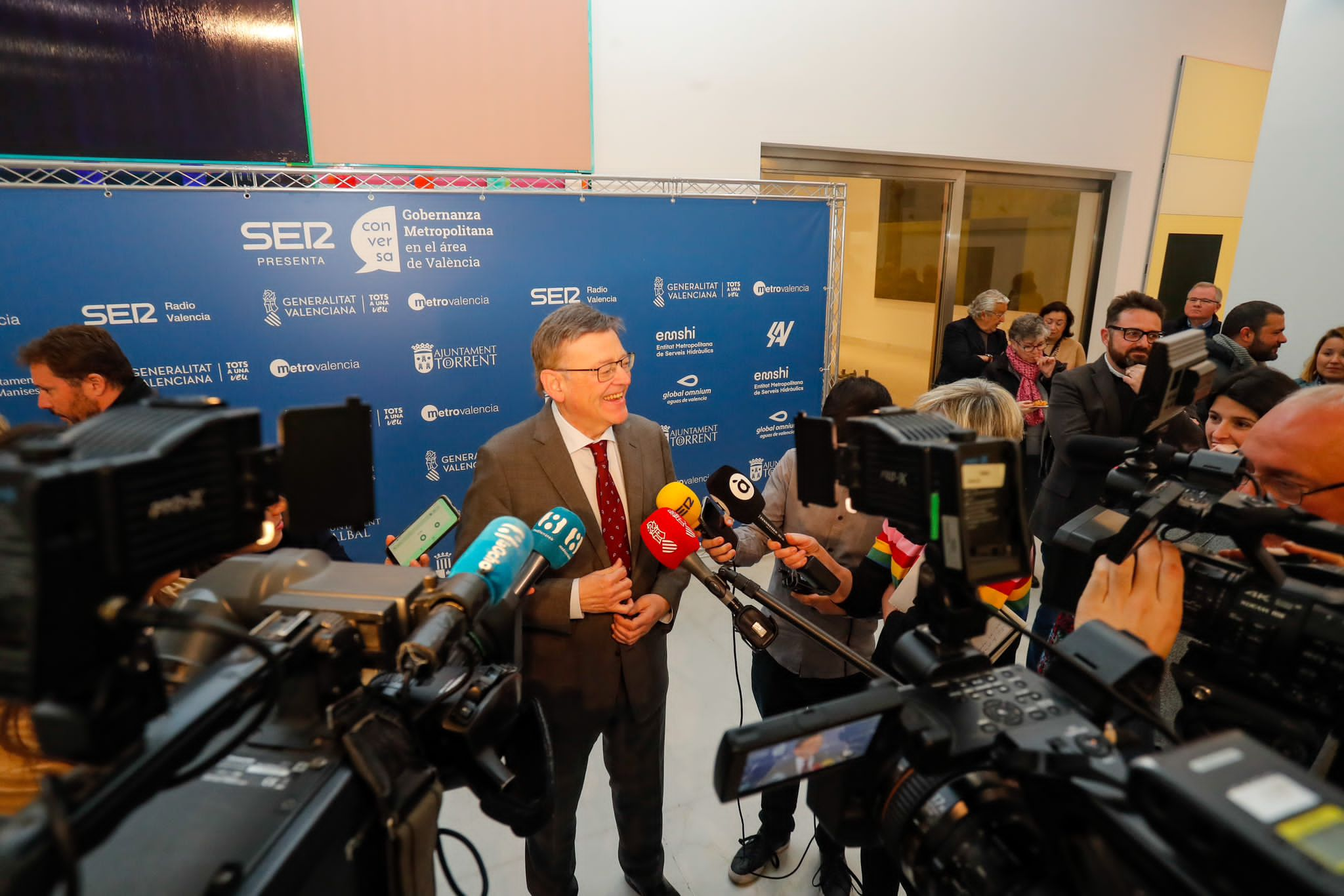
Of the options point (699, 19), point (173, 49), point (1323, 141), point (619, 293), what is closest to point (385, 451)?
point (619, 293)

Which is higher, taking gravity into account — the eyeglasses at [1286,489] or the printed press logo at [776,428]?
the eyeglasses at [1286,489]

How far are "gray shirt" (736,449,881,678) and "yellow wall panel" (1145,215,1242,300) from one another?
5460mm

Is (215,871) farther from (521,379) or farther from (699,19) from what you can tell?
(699,19)

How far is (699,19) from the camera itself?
3.56 meters

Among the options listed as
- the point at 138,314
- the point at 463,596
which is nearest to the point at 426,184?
the point at 138,314

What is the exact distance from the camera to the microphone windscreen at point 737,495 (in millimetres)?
1495

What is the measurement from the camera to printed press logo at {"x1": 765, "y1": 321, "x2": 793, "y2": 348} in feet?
12.6

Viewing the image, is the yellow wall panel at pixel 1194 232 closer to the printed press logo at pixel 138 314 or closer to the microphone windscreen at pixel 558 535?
the microphone windscreen at pixel 558 535

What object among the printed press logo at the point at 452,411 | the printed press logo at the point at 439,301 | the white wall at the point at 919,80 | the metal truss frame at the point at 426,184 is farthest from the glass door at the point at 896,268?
the printed press logo at the point at 452,411

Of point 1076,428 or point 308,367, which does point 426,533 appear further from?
point 1076,428

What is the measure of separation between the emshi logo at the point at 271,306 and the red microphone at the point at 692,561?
2.24m

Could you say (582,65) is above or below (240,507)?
above

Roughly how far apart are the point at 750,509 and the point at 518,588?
1.98 ft

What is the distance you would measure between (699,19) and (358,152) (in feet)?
6.43
